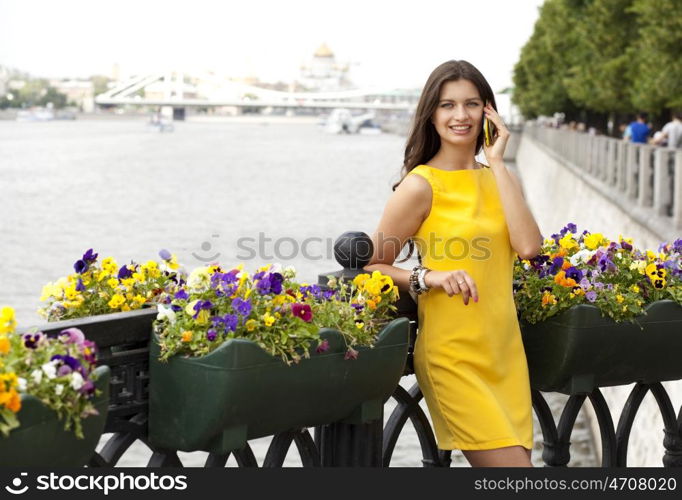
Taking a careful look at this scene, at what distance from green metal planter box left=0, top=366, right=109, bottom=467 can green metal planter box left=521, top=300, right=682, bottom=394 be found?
1.58 m

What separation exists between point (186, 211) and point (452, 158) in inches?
2023

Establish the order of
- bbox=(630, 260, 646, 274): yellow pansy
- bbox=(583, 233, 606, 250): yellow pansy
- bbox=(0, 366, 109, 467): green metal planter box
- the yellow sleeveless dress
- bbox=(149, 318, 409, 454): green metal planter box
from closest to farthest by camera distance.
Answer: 1. bbox=(0, 366, 109, 467): green metal planter box
2. bbox=(149, 318, 409, 454): green metal planter box
3. the yellow sleeveless dress
4. bbox=(630, 260, 646, 274): yellow pansy
5. bbox=(583, 233, 606, 250): yellow pansy

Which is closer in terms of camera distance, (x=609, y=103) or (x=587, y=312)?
(x=587, y=312)

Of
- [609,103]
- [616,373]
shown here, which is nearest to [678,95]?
[609,103]

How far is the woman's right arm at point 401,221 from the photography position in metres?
3.32

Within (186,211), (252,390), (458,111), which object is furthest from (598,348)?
(186,211)

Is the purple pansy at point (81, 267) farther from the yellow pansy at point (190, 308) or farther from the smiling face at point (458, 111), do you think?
the smiling face at point (458, 111)

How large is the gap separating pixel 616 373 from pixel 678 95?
19.7 metres

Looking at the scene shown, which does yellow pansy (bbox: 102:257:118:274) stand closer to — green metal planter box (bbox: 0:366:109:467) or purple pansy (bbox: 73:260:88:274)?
purple pansy (bbox: 73:260:88:274)

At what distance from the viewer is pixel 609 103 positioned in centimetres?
3259

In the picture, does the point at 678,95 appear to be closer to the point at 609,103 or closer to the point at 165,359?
the point at 609,103

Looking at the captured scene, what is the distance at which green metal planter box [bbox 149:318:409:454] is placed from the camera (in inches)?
105

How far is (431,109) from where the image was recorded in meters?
3.44

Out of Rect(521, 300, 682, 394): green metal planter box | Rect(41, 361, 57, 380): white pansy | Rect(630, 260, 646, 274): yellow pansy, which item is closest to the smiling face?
Rect(521, 300, 682, 394): green metal planter box
